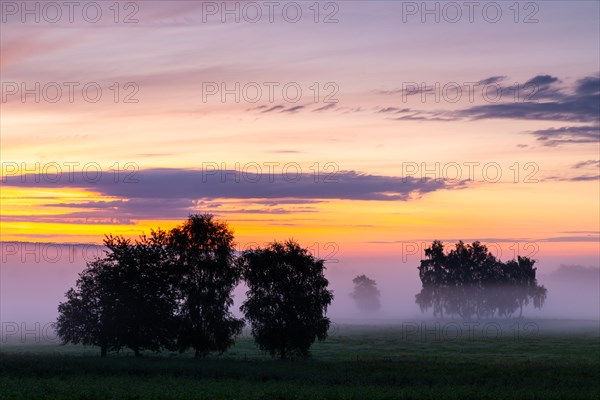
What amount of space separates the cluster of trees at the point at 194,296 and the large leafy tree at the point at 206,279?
0.10 m

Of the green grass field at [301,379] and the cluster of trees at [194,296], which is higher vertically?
the cluster of trees at [194,296]

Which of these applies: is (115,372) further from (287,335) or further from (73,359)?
Answer: (287,335)

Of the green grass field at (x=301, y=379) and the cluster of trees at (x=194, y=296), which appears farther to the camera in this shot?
the cluster of trees at (x=194, y=296)

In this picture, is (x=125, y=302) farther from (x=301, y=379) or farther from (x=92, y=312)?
(x=301, y=379)

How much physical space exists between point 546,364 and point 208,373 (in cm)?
2940

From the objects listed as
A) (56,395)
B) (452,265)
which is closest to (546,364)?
(56,395)

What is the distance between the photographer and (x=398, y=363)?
70000 millimetres

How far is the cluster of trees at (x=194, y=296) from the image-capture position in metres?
81.4

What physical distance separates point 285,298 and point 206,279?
8.53m

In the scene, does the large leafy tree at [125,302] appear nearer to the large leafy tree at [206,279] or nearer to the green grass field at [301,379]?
the large leafy tree at [206,279]

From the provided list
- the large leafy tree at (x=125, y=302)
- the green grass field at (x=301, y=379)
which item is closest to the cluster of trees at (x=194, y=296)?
the large leafy tree at (x=125, y=302)

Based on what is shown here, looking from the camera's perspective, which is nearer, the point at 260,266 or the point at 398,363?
the point at 398,363

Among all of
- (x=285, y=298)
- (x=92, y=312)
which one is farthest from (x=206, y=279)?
(x=92, y=312)

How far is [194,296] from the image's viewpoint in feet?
277
